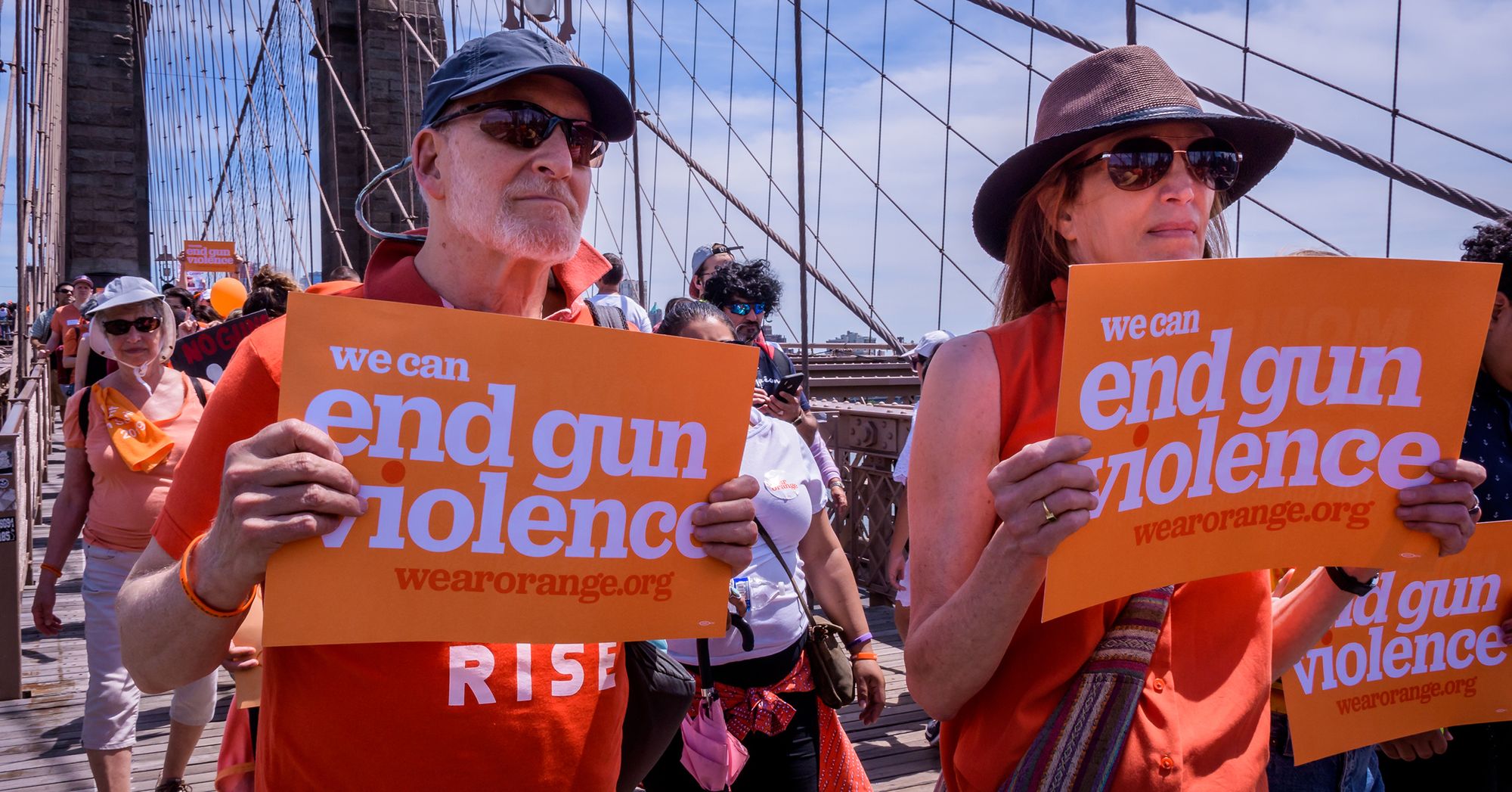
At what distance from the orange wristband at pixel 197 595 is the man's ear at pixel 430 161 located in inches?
20.2

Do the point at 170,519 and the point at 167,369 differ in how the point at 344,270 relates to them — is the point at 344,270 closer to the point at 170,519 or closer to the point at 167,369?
the point at 167,369

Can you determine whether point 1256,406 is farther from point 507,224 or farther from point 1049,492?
point 507,224

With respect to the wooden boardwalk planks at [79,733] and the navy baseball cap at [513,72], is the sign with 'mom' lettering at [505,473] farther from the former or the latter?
the wooden boardwalk planks at [79,733]

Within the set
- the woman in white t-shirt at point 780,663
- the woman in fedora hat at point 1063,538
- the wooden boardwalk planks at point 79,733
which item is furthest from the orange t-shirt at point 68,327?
the woman in fedora hat at point 1063,538

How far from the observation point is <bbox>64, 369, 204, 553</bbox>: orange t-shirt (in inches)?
129

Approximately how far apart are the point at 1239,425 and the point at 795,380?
2.36m

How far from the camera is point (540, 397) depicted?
1163 mm

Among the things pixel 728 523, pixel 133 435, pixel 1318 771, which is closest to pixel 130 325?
pixel 133 435

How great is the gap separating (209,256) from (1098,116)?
35135 mm

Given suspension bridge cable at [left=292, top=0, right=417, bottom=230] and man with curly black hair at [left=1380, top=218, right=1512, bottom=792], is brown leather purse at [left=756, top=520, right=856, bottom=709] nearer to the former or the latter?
man with curly black hair at [left=1380, top=218, right=1512, bottom=792]

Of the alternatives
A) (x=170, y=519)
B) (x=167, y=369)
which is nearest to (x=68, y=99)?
(x=167, y=369)

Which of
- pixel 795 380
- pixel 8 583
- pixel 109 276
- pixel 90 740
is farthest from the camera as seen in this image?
pixel 109 276

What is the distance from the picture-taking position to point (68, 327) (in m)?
9.16

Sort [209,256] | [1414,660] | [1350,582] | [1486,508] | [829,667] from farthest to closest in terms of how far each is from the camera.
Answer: [209,256], [829,667], [1486,508], [1414,660], [1350,582]
